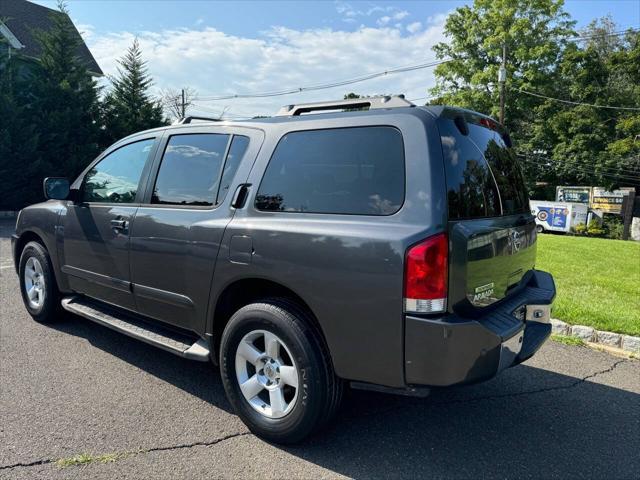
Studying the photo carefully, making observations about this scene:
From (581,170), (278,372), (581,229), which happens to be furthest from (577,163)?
(278,372)

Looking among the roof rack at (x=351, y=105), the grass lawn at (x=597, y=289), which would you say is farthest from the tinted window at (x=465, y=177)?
the grass lawn at (x=597, y=289)

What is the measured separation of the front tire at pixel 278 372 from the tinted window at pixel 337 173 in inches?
25.5

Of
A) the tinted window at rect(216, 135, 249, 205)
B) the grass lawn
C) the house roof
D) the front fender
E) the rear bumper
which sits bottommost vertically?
the grass lawn

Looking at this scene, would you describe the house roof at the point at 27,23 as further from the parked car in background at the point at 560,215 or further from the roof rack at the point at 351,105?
the parked car in background at the point at 560,215

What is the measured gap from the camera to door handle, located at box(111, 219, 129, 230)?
3.78m

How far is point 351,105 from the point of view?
3041 millimetres

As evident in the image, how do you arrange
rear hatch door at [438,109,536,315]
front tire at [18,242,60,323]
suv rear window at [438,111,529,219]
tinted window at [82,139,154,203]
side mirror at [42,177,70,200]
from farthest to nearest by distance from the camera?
front tire at [18,242,60,323], side mirror at [42,177,70,200], tinted window at [82,139,154,203], suv rear window at [438,111,529,219], rear hatch door at [438,109,536,315]

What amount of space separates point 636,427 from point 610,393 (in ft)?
1.79

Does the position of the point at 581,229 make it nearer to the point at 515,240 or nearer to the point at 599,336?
the point at 599,336

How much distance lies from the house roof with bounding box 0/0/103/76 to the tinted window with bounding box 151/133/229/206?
20183 millimetres

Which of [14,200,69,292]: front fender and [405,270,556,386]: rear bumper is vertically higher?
[14,200,69,292]: front fender

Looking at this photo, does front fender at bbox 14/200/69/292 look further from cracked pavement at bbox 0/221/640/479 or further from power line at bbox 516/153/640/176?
power line at bbox 516/153/640/176

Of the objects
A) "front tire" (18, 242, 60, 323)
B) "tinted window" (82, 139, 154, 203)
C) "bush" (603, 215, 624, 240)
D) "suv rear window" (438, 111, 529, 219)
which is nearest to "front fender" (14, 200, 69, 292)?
"front tire" (18, 242, 60, 323)

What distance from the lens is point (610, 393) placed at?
373cm
